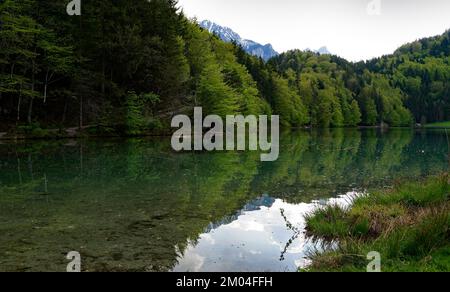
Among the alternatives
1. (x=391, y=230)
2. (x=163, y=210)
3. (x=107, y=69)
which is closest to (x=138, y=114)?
(x=107, y=69)

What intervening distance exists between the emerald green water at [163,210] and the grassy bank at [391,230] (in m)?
0.76

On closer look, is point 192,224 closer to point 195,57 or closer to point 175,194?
point 175,194

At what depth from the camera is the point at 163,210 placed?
37.0 feet

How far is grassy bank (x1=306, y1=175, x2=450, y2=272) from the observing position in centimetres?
647

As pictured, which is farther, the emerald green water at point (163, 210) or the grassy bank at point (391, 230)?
the emerald green water at point (163, 210)

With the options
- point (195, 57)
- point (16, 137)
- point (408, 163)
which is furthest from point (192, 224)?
point (195, 57)

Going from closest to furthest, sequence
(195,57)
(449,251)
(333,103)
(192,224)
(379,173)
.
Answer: (449,251)
(192,224)
(379,173)
(195,57)
(333,103)

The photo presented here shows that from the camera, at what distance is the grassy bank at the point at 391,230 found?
6473mm

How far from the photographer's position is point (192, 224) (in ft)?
32.7

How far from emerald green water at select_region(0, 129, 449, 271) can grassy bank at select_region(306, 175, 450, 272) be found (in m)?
0.76

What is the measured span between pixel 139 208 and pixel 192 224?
2187 millimetres

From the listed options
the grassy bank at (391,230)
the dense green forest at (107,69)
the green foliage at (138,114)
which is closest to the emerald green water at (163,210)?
the grassy bank at (391,230)

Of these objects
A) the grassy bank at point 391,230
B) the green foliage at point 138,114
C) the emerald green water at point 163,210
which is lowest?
the emerald green water at point 163,210

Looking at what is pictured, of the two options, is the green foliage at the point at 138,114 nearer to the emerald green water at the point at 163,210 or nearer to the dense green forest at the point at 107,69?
the dense green forest at the point at 107,69
